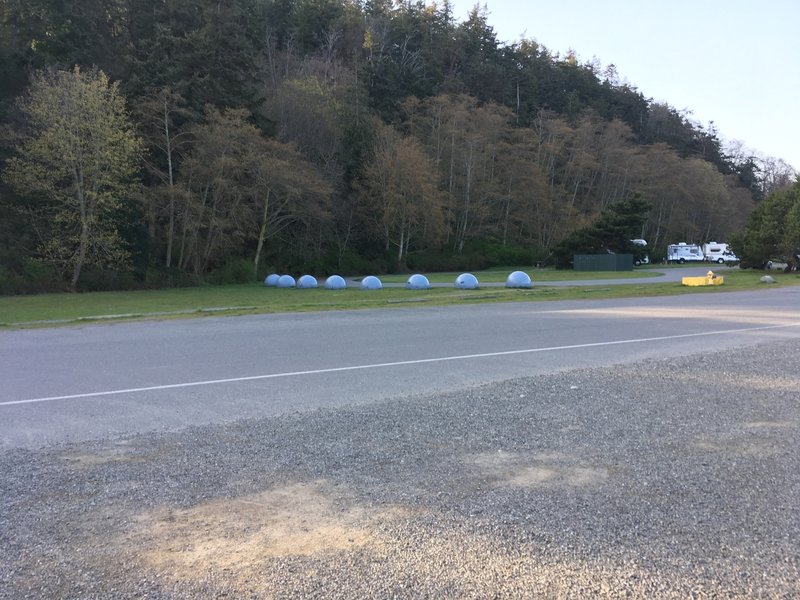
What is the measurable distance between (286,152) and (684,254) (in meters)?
54.4

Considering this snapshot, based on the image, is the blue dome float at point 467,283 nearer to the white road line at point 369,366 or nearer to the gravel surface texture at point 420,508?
the white road line at point 369,366

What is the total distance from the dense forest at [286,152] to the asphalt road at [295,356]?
2352 cm

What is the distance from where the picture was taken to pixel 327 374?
9555 mm

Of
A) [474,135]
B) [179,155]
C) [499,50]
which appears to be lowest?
[179,155]

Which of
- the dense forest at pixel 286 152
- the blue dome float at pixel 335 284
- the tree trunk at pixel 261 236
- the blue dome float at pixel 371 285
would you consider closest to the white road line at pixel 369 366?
the blue dome float at pixel 371 285

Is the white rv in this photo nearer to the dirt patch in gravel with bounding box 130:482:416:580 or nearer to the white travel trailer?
the white travel trailer

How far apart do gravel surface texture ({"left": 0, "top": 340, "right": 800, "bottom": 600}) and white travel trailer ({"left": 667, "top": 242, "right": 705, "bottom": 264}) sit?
7736cm

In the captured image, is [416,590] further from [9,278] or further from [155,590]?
[9,278]

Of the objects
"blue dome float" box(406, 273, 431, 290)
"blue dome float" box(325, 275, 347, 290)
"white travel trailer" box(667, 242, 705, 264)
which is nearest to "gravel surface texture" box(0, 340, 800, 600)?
"blue dome float" box(406, 273, 431, 290)

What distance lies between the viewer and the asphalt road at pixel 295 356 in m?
7.34

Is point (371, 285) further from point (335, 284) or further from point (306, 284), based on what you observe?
point (306, 284)

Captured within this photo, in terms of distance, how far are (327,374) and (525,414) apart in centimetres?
360

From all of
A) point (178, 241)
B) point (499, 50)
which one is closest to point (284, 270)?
point (178, 241)

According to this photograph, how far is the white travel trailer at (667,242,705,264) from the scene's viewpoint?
77.9m
